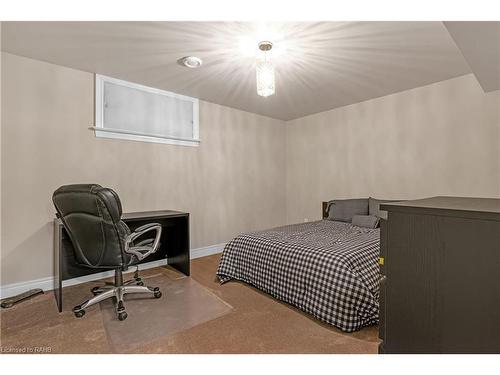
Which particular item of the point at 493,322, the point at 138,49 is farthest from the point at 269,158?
the point at 493,322

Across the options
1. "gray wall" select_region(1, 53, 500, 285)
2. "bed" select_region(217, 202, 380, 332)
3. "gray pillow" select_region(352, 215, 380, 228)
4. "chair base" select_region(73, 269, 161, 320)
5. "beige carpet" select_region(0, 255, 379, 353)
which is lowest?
"beige carpet" select_region(0, 255, 379, 353)

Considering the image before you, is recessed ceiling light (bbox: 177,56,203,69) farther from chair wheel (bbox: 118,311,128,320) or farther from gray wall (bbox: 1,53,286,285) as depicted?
chair wheel (bbox: 118,311,128,320)

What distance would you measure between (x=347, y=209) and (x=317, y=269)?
1.80 meters

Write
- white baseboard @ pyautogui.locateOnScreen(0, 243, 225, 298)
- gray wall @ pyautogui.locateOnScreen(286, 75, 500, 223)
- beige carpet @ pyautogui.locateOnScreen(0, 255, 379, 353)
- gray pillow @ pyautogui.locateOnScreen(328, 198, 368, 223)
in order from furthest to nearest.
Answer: gray pillow @ pyautogui.locateOnScreen(328, 198, 368, 223), gray wall @ pyautogui.locateOnScreen(286, 75, 500, 223), white baseboard @ pyautogui.locateOnScreen(0, 243, 225, 298), beige carpet @ pyautogui.locateOnScreen(0, 255, 379, 353)

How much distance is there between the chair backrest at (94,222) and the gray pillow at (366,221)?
264 cm

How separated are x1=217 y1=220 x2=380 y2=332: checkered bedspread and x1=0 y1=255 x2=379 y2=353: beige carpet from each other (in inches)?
4.7

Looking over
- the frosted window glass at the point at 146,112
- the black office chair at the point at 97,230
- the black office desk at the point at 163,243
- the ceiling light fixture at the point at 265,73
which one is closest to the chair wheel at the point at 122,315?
the black office chair at the point at 97,230

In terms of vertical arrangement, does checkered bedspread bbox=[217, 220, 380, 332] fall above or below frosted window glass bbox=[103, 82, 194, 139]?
below

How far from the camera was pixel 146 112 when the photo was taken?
10.8ft

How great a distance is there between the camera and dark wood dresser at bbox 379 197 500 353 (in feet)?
2.25

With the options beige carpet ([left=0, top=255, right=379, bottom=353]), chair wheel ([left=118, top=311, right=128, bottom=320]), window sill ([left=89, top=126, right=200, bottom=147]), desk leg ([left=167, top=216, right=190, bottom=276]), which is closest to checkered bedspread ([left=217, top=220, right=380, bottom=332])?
beige carpet ([left=0, top=255, right=379, bottom=353])

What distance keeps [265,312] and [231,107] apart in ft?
10.1

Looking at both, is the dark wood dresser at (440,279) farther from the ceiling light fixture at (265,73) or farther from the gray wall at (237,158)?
the gray wall at (237,158)
